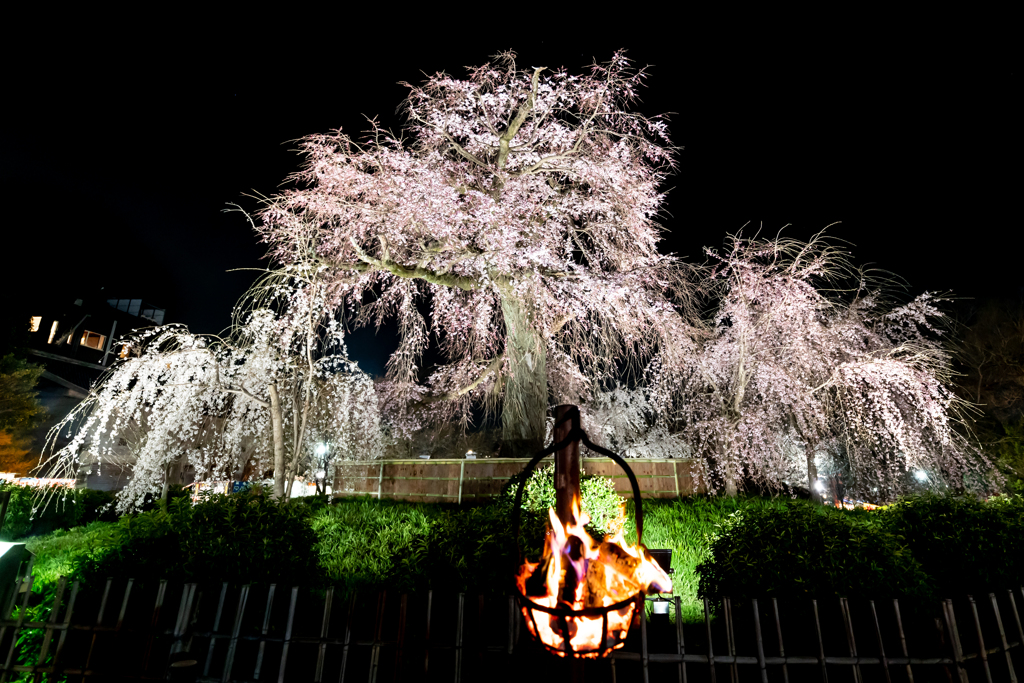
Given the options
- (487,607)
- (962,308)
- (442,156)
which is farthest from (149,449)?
(962,308)

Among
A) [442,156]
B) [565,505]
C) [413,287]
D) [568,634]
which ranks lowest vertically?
[568,634]

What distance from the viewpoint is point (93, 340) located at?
34281 millimetres

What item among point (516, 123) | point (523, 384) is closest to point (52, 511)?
point (523, 384)

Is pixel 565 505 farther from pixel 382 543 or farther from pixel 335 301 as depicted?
pixel 335 301

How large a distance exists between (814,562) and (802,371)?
9.29 m

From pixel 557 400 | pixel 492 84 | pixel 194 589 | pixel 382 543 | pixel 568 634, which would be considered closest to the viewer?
pixel 568 634

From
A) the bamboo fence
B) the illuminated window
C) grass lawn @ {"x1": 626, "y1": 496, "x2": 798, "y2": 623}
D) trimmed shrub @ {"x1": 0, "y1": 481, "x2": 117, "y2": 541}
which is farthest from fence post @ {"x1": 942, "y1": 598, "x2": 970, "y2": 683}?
the illuminated window

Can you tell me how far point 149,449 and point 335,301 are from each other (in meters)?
5.43

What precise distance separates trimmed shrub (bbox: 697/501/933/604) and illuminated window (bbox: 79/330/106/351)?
1681 inches

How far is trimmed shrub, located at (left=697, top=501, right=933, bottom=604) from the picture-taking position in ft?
12.8

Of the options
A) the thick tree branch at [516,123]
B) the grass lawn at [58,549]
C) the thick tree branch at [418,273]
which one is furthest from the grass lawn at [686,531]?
the grass lawn at [58,549]

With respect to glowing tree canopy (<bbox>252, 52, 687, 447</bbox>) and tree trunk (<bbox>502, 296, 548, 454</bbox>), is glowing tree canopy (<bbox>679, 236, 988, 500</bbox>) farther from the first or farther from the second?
tree trunk (<bbox>502, 296, 548, 454</bbox>)

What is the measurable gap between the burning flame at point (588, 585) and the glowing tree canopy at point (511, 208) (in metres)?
7.91

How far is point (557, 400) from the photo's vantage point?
13.0 meters
